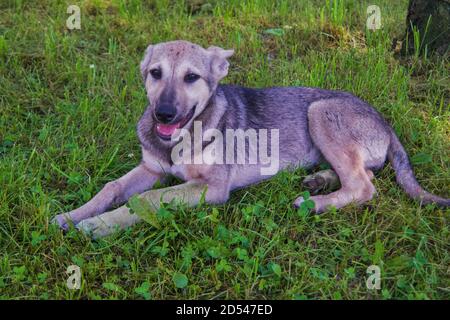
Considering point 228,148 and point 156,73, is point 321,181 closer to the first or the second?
point 228,148

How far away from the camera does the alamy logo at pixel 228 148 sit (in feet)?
12.5

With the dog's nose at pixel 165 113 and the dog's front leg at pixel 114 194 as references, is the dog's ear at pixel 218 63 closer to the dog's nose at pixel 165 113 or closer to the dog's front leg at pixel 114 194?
the dog's nose at pixel 165 113

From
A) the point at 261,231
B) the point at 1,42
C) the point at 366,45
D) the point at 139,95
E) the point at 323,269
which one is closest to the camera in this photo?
the point at 323,269

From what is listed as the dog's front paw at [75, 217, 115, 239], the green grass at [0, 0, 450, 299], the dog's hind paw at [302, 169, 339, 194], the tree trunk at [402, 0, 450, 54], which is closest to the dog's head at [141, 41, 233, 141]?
the green grass at [0, 0, 450, 299]

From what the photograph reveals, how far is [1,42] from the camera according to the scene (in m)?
5.25

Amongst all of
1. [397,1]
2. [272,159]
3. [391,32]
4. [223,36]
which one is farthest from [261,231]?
[397,1]

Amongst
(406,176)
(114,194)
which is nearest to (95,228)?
(114,194)

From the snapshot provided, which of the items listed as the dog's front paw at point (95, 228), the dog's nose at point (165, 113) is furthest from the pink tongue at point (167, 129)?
the dog's front paw at point (95, 228)

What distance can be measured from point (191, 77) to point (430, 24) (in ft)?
9.07

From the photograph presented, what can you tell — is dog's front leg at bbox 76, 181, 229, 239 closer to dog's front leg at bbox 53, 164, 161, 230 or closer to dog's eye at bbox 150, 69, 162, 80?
dog's front leg at bbox 53, 164, 161, 230

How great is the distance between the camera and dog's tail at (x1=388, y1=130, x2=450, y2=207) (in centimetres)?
369

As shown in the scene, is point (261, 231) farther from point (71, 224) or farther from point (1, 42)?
point (1, 42)
